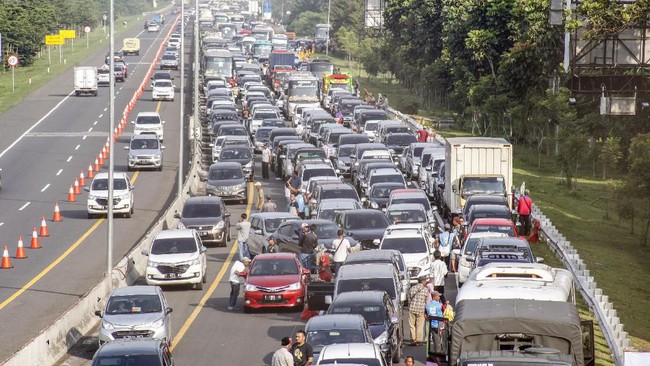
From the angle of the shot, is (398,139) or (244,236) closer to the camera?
(244,236)

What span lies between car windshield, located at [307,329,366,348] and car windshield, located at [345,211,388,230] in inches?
606

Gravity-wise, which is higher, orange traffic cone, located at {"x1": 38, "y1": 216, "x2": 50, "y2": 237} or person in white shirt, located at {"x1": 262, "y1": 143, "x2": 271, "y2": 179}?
person in white shirt, located at {"x1": 262, "y1": 143, "x2": 271, "y2": 179}

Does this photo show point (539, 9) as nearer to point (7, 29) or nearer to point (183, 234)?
point (183, 234)

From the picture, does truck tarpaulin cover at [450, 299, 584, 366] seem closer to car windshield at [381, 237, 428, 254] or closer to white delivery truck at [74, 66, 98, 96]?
car windshield at [381, 237, 428, 254]

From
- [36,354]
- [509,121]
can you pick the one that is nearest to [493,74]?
[509,121]

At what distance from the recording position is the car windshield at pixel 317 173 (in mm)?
54656

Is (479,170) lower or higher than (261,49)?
lower

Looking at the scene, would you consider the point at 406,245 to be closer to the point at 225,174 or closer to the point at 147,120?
the point at 225,174

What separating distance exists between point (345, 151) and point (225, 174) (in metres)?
8.66

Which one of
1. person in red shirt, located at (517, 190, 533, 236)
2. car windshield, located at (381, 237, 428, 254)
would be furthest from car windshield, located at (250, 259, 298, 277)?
person in red shirt, located at (517, 190, 533, 236)

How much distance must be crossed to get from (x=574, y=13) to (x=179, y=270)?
2721 cm

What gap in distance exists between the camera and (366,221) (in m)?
42.4

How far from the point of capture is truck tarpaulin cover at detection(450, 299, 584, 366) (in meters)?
18.4

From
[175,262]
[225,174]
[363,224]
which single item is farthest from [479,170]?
[175,262]
